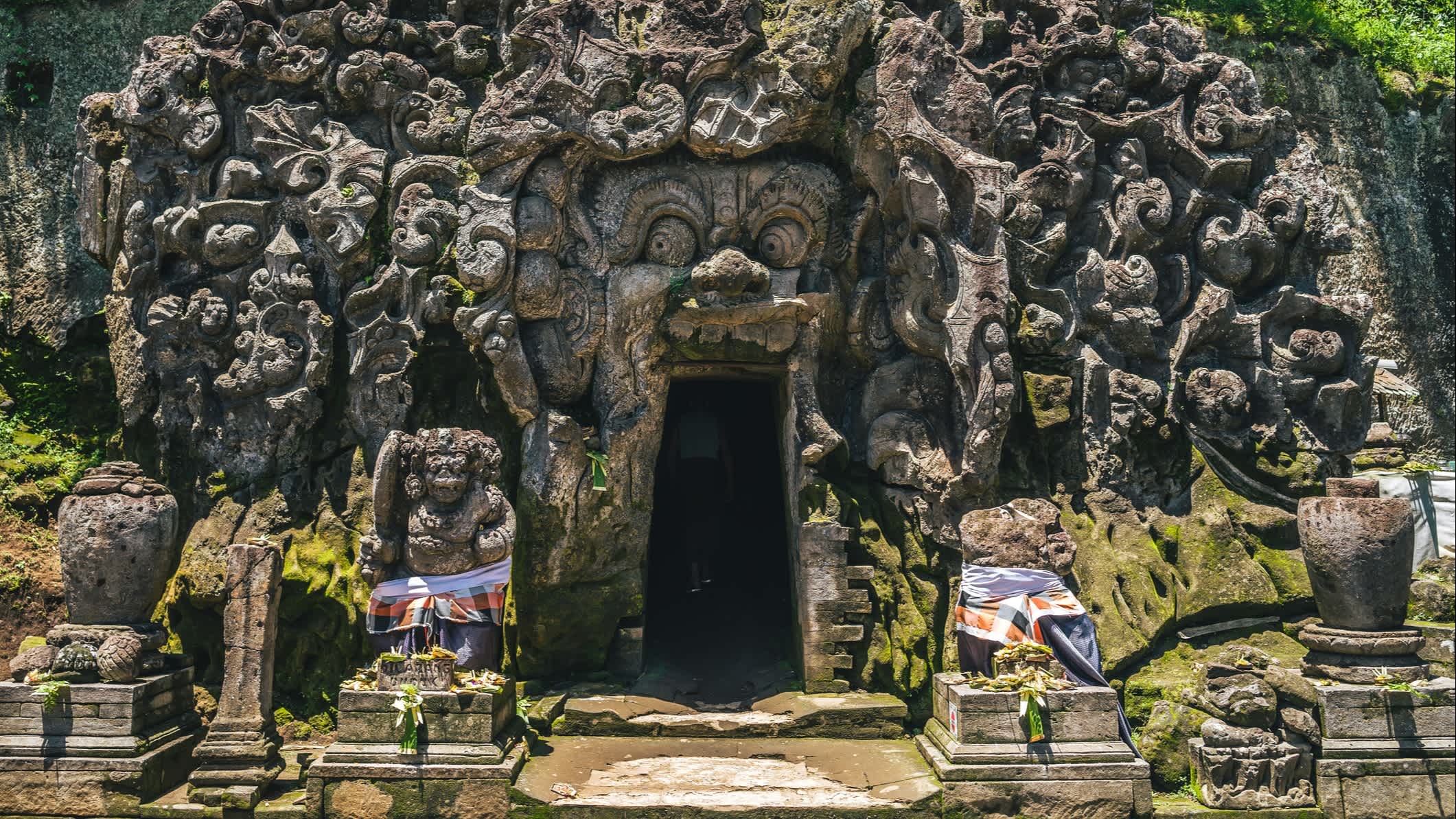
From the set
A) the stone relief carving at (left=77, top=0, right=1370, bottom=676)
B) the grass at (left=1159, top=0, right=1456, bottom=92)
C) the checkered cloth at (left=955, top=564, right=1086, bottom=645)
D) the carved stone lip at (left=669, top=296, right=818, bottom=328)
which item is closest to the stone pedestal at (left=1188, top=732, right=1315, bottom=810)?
the checkered cloth at (left=955, top=564, right=1086, bottom=645)

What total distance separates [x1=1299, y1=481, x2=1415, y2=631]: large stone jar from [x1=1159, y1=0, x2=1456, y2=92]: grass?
8262 mm

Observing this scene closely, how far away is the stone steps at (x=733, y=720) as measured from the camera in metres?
8.55

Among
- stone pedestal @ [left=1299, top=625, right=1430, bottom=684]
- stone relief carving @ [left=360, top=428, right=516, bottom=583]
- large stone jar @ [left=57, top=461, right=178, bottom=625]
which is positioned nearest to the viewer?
stone pedestal @ [left=1299, top=625, right=1430, bottom=684]

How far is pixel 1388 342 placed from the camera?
534 inches

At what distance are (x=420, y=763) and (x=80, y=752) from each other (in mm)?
2320

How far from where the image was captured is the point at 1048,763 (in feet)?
23.1

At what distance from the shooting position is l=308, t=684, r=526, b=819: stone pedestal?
701 cm

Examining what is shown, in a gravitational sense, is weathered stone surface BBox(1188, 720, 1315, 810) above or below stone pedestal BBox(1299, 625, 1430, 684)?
below

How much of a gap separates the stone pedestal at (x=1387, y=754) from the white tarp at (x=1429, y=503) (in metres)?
3.91

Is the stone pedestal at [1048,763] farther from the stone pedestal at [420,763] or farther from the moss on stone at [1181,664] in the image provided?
the stone pedestal at [420,763]

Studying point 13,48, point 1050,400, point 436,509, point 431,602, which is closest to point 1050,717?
point 1050,400

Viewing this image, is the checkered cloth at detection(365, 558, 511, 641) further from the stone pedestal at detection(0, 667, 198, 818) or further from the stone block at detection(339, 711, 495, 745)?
the stone pedestal at detection(0, 667, 198, 818)

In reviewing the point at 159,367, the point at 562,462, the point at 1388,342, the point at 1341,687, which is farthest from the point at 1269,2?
the point at 159,367

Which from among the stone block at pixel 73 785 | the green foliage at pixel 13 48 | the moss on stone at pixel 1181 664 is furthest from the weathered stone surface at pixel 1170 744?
the green foliage at pixel 13 48
